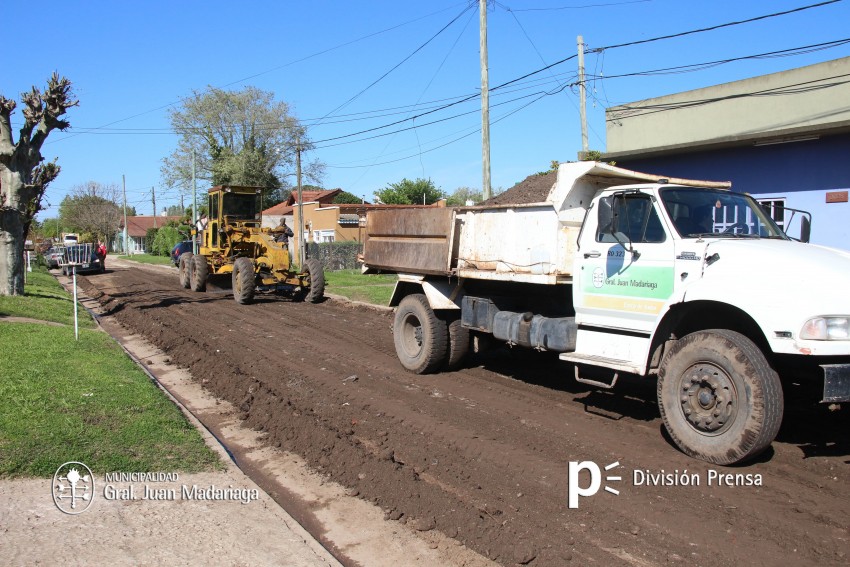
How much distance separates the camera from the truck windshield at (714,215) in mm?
6463

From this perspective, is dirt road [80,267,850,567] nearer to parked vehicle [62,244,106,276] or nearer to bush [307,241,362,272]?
bush [307,241,362,272]

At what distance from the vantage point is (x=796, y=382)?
6008 mm

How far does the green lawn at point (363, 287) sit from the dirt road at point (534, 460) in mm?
7860

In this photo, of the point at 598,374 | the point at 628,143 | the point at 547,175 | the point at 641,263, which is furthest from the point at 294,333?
the point at 547,175

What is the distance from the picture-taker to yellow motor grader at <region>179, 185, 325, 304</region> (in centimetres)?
1872

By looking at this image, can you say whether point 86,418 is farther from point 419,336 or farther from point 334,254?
point 334,254

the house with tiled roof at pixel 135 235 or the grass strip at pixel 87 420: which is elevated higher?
the house with tiled roof at pixel 135 235

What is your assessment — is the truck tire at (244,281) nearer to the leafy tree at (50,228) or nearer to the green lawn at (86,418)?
the green lawn at (86,418)

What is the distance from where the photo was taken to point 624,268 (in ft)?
22.0

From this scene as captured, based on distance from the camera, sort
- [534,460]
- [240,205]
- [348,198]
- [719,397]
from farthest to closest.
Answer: [348,198] < [240,205] < [534,460] < [719,397]

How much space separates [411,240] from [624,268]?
3.73 metres

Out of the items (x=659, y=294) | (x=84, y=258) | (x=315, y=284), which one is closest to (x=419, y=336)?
(x=659, y=294)

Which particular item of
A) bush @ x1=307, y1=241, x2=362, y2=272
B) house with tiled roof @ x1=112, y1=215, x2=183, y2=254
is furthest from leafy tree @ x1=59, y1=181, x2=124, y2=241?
bush @ x1=307, y1=241, x2=362, y2=272

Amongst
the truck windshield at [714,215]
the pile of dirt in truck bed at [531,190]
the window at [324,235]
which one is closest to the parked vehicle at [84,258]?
the window at [324,235]
